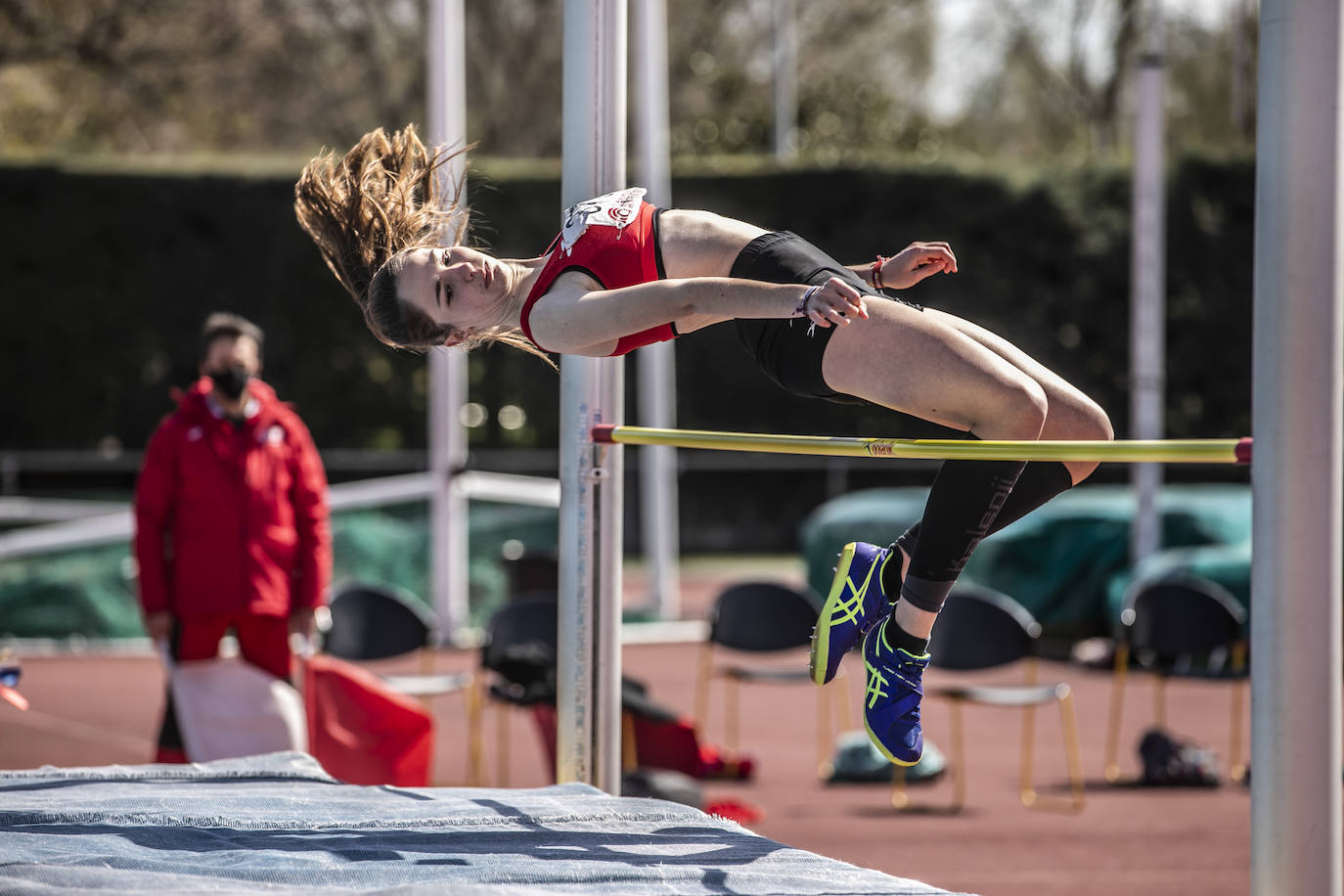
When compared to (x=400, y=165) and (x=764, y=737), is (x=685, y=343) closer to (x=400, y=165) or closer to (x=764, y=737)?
(x=764, y=737)

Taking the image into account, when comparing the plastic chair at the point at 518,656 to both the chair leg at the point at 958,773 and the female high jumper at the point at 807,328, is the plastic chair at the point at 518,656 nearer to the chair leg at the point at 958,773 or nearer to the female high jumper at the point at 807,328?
the chair leg at the point at 958,773

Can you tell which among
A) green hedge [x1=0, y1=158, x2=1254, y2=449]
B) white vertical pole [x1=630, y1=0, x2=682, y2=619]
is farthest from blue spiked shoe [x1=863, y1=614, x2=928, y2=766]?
green hedge [x1=0, y1=158, x2=1254, y2=449]

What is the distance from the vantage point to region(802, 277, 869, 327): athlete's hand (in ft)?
7.85

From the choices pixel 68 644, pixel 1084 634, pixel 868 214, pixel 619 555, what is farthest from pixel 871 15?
pixel 619 555

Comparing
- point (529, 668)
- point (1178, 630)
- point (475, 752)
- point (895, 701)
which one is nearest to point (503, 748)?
point (475, 752)

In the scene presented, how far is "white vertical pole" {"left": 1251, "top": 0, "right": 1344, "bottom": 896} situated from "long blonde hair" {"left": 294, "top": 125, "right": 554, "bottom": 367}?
144 cm

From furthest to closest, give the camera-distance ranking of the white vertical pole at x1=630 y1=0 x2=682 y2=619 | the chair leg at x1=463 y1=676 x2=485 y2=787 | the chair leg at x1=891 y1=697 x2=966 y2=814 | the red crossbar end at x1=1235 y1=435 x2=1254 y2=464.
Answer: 1. the white vertical pole at x1=630 y1=0 x2=682 y2=619
2. the chair leg at x1=463 y1=676 x2=485 y2=787
3. the chair leg at x1=891 y1=697 x2=966 y2=814
4. the red crossbar end at x1=1235 y1=435 x2=1254 y2=464

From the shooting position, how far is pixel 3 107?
57.0 feet

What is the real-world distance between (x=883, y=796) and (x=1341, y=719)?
3606 millimetres

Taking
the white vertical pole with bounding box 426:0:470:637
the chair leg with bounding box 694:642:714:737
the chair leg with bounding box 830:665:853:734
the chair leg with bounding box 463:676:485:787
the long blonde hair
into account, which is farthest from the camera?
the white vertical pole with bounding box 426:0:470:637

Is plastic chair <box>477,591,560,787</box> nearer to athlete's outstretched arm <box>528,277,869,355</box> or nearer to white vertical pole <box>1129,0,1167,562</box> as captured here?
athlete's outstretched arm <box>528,277,869,355</box>

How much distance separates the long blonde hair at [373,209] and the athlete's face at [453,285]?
4.7 inches

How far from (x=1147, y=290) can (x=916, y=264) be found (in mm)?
6052

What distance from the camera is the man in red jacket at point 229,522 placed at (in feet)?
15.4
